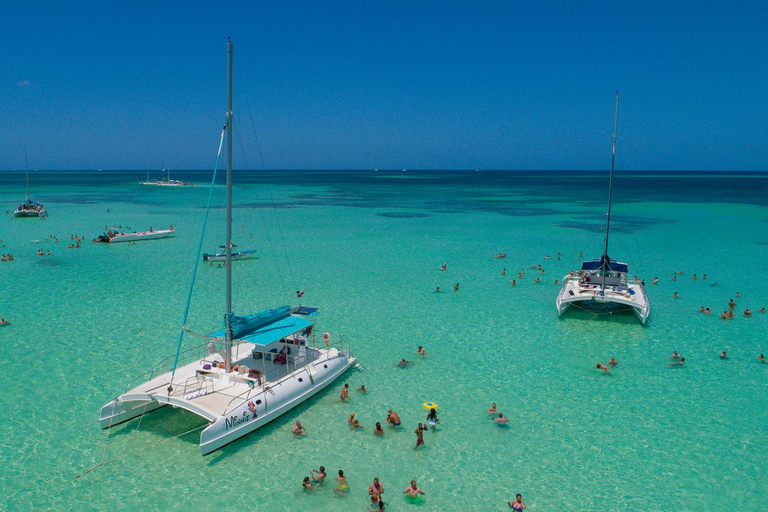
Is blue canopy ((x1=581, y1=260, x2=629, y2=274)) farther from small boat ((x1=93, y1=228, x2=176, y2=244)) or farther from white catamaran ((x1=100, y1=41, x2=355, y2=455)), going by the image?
small boat ((x1=93, y1=228, x2=176, y2=244))

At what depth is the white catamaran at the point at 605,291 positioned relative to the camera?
24.6m

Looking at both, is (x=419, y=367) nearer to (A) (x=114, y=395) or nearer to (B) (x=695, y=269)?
(A) (x=114, y=395)

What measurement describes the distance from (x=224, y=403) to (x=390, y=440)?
4775 millimetres

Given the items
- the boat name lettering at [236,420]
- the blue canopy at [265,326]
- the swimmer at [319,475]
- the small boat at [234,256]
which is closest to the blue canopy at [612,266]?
the blue canopy at [265,326]

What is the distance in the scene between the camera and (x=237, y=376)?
1569 cm

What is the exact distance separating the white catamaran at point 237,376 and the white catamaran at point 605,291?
12.7 m

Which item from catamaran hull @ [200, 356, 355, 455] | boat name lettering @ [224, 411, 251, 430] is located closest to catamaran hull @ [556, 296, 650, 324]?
catamaran hull @ [200, 356, 355, 455]

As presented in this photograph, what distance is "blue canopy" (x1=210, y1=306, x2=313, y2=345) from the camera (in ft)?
52.4

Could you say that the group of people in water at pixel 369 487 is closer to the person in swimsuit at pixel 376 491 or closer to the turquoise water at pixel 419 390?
the person in swimsuit at pixel 376 491

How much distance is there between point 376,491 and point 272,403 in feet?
14.8

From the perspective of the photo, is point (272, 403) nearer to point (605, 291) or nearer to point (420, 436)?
point (420, 436)

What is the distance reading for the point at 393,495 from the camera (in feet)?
40.7

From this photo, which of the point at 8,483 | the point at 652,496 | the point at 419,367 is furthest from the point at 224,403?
the point at 652,496

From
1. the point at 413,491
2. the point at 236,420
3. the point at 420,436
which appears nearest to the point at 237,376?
the point at 236,420
